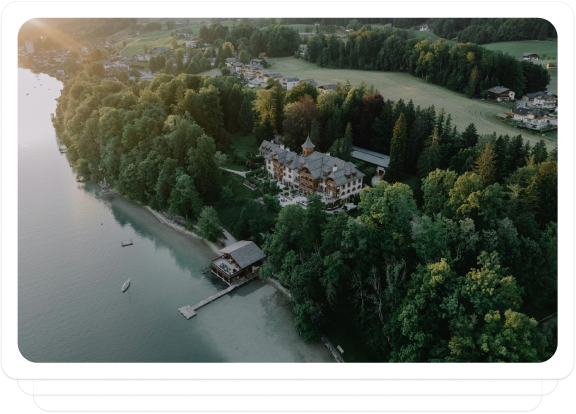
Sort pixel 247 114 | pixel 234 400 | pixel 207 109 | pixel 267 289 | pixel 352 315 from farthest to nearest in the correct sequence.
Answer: pixel 247 114
pixel 207 109
pixel 267 289
pixel 352 315
pixel 234 400

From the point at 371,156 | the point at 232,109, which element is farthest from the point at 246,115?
the point at 371,156

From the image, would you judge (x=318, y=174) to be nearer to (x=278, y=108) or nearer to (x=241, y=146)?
(x=241, y=146)

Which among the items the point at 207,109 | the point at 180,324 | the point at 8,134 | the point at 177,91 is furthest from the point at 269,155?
the point at 8,134

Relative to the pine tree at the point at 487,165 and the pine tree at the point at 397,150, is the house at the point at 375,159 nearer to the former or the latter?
the pine tree at the point at 397,150

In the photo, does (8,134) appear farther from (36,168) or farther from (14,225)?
(36,168)

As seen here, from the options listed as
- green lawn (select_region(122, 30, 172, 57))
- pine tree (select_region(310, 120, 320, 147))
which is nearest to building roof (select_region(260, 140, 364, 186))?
pine tree (select_region(310, 120, 320, 147))

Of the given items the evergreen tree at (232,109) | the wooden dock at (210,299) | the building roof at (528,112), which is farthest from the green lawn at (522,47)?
the evergreen tree at (232,109)
